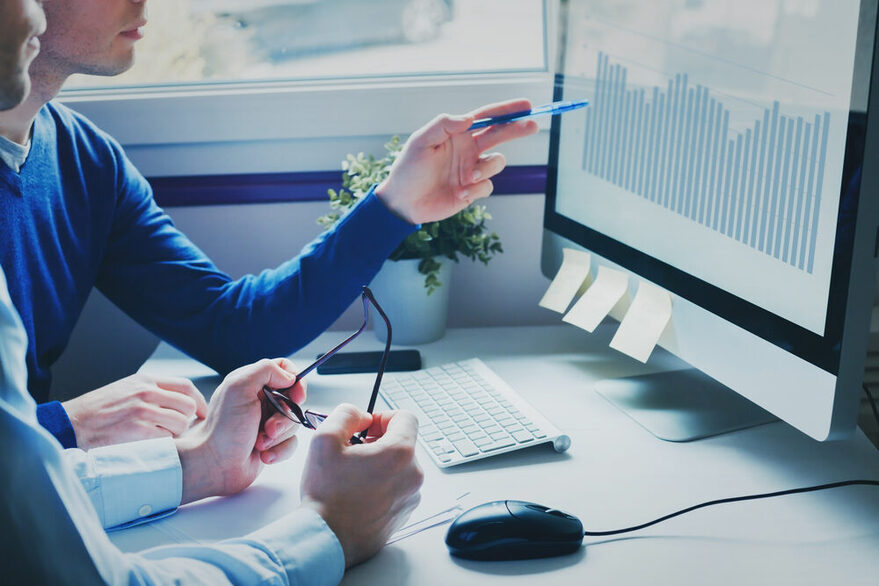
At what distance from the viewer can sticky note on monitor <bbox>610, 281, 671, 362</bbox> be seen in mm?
937

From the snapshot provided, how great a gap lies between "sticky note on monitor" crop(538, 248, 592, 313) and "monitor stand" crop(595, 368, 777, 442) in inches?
4.9

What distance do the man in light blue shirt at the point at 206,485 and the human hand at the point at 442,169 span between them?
0.99 feet

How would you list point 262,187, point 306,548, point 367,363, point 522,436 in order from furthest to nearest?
point 262,187, point 367,363, point 522,436, point 306,548

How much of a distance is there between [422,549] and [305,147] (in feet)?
2.67

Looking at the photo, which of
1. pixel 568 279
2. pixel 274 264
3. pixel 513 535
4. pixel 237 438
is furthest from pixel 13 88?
pixel 274 264

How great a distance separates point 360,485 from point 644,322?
1.37 ft

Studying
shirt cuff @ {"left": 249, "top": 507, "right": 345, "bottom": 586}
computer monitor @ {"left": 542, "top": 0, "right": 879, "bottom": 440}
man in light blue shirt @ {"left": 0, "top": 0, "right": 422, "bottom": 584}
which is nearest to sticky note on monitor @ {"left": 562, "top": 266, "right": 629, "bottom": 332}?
computer monitor @ {"left": 542, "top": 0, "right": 879, "bottom": 440}

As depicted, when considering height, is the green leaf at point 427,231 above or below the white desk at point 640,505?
above

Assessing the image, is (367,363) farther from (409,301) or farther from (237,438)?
(237,438)

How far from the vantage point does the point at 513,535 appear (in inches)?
27.0

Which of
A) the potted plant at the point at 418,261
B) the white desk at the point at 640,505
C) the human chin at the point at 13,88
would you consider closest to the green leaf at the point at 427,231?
the potted plant at the point at 418,261

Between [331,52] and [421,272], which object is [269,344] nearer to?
[421,272]

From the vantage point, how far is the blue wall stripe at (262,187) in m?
1.35

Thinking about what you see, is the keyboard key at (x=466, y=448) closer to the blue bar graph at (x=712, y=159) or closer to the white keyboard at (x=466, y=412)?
the white keyboard at (x=466, y=412)
